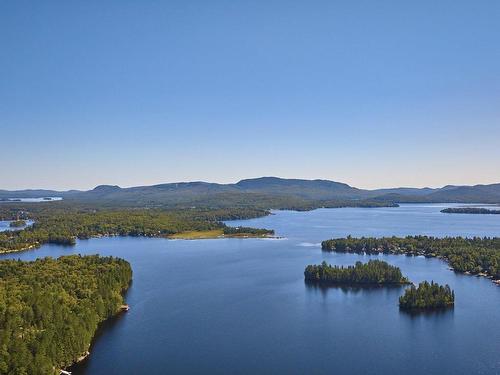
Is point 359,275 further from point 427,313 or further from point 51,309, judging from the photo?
point 51,309

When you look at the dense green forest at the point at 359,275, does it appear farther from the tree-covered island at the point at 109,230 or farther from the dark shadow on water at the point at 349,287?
the tree-covered island at the point at 109,230

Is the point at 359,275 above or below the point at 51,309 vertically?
below

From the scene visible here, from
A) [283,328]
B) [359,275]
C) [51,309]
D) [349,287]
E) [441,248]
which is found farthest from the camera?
[441,248]

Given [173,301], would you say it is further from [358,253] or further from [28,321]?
[358,253]

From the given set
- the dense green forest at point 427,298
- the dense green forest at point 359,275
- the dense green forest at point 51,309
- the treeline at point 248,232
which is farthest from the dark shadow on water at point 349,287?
the treeline at point 248,232

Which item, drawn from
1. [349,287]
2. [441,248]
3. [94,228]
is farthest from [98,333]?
[94,228]

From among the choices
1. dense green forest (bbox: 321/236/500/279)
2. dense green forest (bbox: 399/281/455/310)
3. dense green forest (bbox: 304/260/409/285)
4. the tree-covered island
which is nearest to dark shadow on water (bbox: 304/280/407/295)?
dense green forest (bbox: 304/260/409/285)

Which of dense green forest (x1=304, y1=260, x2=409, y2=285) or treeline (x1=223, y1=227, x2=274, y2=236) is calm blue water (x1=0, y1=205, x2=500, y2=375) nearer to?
dense green forest (x1=304, y1=260, x2=409, y2=285)
